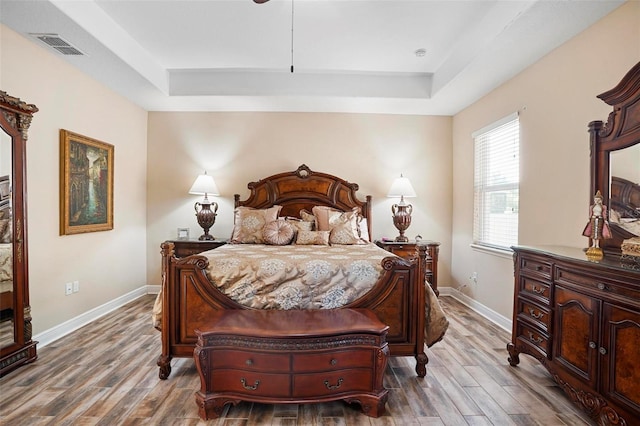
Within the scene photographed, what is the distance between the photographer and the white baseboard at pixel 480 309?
3391 millimetres

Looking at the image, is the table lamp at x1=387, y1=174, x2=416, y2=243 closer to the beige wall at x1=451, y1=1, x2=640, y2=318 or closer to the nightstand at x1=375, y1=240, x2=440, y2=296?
the nightstand at x1=375, y1=240, x2=440, y2=296

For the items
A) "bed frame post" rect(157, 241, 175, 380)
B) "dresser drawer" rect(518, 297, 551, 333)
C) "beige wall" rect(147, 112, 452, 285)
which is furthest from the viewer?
"beige wall" rect(147, 112, 452, 285)

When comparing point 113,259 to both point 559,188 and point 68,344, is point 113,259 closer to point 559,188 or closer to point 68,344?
point 68,344

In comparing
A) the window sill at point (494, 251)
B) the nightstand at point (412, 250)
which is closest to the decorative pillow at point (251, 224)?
the nightstand at point (412, 250)

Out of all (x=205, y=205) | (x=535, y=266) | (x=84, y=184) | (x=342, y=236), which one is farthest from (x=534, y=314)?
(x=84, y=184)

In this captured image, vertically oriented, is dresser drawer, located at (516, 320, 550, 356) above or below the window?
below

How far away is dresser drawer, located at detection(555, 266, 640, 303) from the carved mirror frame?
1.41 feet

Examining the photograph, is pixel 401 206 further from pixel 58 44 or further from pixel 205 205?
pixel 58 44

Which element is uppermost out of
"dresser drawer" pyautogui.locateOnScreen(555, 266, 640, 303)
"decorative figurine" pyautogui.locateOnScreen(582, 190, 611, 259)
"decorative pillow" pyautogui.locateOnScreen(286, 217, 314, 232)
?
"decorative figurine" pyautogui.locateOnScreen(582, 190, 611, 259)

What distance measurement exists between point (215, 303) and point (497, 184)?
346 centimetres

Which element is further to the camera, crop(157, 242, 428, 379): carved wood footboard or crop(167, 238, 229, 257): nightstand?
crop(167, 238, 229, 257): nightstand

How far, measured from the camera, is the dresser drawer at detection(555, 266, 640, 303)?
5.30ft

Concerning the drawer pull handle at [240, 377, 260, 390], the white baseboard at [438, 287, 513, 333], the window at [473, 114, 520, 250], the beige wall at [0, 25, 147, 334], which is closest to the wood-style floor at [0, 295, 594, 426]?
the drawer pull handle at [240, 377, 260, 390]

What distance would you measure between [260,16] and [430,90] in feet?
Answer: 7.69
